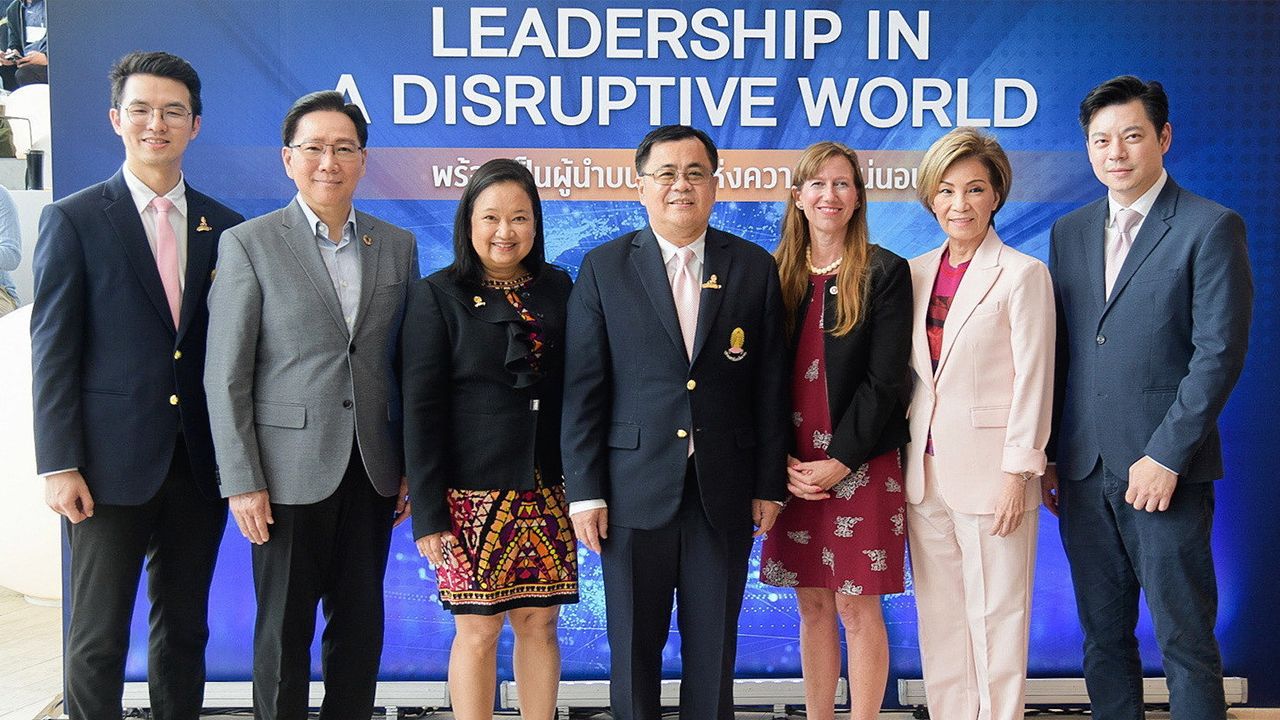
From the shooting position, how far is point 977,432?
2.89 m

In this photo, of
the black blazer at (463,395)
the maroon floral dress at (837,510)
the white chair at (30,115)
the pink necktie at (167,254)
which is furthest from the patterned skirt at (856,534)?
the white chair at (30,115)

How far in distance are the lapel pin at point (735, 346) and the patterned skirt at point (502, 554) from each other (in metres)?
0.64

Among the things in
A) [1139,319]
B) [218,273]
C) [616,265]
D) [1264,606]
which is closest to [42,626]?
[218,273]

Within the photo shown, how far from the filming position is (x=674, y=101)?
383cm

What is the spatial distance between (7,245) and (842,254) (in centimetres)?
504

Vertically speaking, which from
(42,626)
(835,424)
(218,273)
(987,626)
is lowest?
(42,626)

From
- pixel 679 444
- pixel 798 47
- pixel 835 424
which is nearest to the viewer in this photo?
pixel 679 444

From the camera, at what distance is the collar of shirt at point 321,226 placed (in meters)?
2.83

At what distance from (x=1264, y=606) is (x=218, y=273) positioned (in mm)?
3910

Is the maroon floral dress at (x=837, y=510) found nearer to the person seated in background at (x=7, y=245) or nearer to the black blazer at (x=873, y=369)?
the black blazer at (x=873, y=369)

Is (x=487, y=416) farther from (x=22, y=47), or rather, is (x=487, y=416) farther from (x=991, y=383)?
(x=22, y=47)

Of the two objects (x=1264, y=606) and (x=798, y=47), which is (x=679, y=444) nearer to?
(x=798, y=47)

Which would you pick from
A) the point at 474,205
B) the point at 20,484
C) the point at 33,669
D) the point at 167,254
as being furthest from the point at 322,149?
the point at 33,669

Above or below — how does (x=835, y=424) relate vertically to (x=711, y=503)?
above
